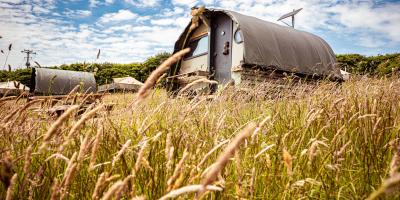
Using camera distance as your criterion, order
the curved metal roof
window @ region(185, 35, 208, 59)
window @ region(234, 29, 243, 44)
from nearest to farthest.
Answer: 1. the curved metal roof
2. window @ region(234, 29, 243, 44)
3. window @ region(185, 35, 208, 59)

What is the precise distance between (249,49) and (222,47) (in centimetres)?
184

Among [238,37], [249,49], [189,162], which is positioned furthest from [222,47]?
[189,162]

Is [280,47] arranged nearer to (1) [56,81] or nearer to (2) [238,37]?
(2) [238,37]

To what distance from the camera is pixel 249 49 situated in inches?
431

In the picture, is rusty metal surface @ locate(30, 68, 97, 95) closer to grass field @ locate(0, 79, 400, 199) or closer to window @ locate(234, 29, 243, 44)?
window @ locate(234, 29, 243, 44)

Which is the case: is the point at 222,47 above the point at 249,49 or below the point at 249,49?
above

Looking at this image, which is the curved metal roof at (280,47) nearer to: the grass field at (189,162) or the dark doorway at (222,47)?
the dark doorway at (222,47)

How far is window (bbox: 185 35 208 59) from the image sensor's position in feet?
45.3

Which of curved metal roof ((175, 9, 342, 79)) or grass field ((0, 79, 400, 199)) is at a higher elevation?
curved metal roof ((175, 9, 342, 79))

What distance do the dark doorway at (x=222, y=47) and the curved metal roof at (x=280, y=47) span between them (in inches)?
19.5

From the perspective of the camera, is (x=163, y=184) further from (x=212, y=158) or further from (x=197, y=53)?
(x=197, y=53)

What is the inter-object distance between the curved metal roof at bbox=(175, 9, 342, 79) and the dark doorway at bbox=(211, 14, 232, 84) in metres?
0.50

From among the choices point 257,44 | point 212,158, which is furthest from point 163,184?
point 257,44

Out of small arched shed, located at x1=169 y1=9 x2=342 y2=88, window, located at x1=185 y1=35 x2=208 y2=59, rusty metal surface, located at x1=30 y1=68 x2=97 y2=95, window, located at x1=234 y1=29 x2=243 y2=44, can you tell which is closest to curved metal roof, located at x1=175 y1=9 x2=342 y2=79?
small arched shed, located at x1=169 y1=9 x2=342 y2=88
